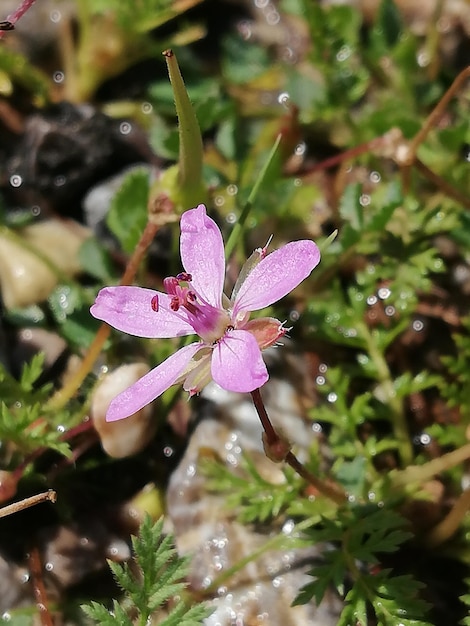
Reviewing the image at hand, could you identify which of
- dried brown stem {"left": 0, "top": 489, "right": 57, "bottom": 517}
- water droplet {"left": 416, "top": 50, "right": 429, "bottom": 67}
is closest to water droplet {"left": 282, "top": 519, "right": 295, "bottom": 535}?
dried brown stem {"left": 0, "top": 489, "right": 57, "bottom": 517}

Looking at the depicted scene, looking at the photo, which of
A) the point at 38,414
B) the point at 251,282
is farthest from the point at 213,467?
the point at 251,282

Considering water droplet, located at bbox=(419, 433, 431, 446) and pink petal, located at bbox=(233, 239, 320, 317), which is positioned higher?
pink petal, located at bbox=(233, 239, 320, 317)

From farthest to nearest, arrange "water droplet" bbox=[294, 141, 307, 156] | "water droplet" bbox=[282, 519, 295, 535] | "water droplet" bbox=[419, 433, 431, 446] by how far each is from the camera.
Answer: "water droplet" bbox=[294, 141, 307, 156] < "water droplet" bbox=[419, 433, 431, 446] < "water droplet" bbox=[282, 519, 295, 535]

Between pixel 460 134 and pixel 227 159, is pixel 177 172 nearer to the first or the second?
pixel 227 159

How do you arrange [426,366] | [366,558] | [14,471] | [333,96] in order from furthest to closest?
[333,96], [426,366], [14,471], [366,558]

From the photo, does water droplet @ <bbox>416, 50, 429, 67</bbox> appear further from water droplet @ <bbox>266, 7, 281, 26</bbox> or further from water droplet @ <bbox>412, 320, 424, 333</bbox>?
water droplet @ <bbox>412, 320, 424, 333</bbox>
